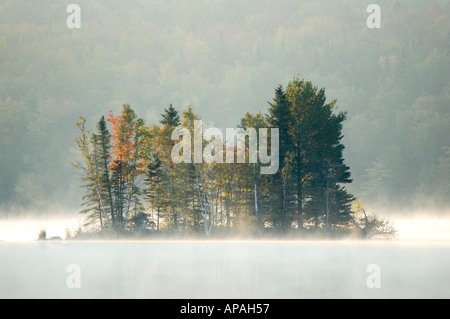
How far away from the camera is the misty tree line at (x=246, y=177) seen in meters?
53.8

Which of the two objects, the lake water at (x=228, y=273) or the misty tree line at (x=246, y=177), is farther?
the misty tree line at (x=246, y=177)

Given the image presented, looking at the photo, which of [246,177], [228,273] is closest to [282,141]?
[246,177]

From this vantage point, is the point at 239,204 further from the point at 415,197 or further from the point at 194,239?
the point at 415,197

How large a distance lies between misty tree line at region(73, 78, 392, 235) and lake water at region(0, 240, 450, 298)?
11.1 metres

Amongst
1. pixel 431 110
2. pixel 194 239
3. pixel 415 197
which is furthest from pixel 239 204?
pixel 431 110

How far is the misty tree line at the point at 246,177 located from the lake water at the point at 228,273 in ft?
36.6

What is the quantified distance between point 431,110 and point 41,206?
11748 cm

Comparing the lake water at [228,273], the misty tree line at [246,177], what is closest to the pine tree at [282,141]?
the misty tree line at [246,177]

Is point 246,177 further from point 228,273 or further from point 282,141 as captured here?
point 228,273

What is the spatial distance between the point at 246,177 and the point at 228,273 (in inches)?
1019

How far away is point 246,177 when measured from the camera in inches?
2135

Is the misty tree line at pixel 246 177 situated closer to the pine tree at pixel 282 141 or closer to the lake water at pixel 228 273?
the pine tree at pixel 282 141
